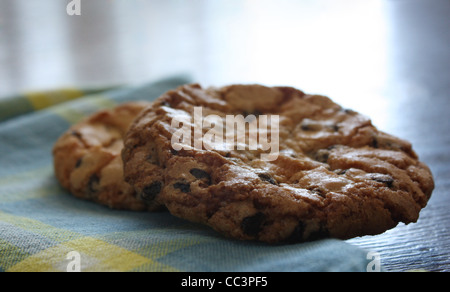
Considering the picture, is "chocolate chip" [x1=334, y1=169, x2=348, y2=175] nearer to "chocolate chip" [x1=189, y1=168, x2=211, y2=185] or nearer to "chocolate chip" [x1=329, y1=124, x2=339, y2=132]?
"chocolate chip" [x1=329, y1=124, x2=339, y2=132]

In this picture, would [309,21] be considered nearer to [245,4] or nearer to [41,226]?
[245,4]

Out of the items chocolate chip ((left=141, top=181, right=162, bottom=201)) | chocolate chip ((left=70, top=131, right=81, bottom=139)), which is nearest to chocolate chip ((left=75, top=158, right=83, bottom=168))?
chocolate chip ((left=70, top=131, right=81, bottom=139))

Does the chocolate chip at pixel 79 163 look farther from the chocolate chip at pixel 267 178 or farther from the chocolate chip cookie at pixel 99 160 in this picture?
the chocolate chip at pixel 267 178

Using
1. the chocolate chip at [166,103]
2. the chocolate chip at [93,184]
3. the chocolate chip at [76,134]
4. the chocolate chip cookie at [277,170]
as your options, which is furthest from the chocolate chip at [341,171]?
the chocolate chip at [76,134]

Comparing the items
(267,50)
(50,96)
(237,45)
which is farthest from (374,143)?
(237,45)

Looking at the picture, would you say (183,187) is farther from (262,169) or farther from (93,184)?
(93,184)

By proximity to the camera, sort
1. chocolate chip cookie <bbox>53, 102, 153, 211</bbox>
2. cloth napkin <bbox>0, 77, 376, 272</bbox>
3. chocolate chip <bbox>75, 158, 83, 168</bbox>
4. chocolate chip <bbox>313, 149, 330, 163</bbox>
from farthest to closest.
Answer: chocolate chip <bbox>75, 158, 83, 168</bbox> < chocolate chip cookie <bbox>53, 102, 153, 211</bbox> < chocolate chip <bbox>313, 149, 330, 163</bbox> < cloth napkin <bbox>0, 77, 376, 272</bbox>

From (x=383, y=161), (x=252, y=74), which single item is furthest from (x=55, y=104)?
(x=383, y=161)

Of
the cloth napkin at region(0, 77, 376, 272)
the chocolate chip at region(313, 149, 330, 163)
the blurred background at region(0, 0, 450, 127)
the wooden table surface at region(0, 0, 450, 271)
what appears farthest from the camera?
the blurred background at region(0, 0, 450, 127)
